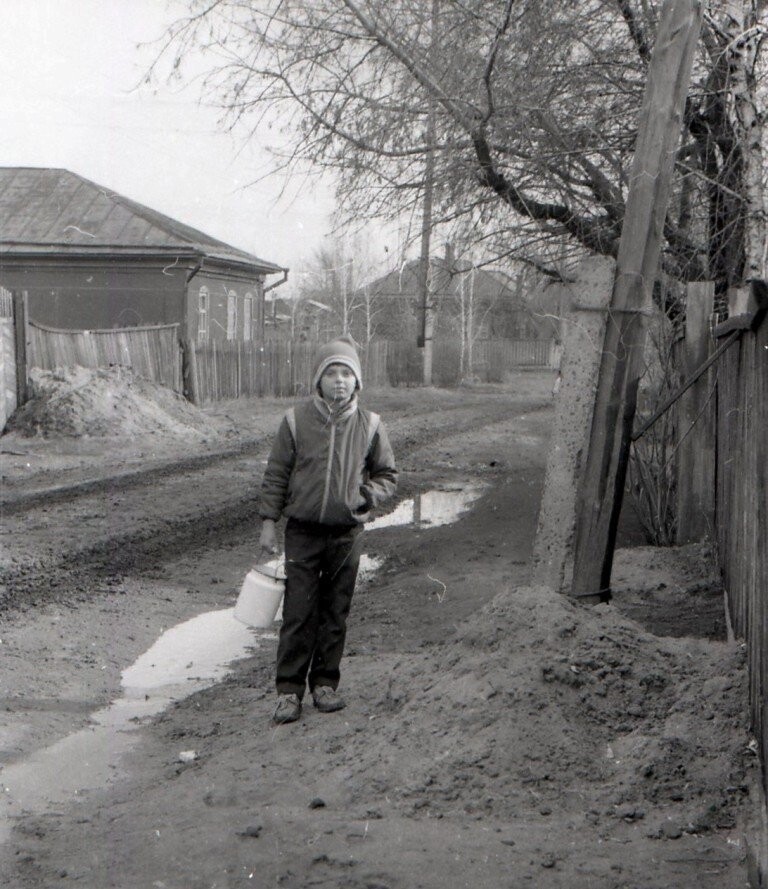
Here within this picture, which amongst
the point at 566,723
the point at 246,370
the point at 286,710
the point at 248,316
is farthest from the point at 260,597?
the point at 248,316

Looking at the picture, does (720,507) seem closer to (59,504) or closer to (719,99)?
(719,99)

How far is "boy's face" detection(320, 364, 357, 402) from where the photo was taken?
501 centimetres

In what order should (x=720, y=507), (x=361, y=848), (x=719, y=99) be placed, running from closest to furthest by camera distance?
(x=361, y=848) < (x=720, y=507) < (x=719, y=99)

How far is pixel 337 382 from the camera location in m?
5.00

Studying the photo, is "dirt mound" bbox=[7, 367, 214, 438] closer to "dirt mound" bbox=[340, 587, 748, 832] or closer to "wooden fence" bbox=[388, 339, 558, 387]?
"dirt mound" bbox=[340, 587, 748, 832]

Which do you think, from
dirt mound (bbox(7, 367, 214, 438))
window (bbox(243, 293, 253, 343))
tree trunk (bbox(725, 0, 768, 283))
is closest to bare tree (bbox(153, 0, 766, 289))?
tree trunk (bbox(725, 0, 768, 283))

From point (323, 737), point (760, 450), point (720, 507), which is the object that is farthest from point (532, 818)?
point (720, 507)

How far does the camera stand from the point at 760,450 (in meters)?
3.79

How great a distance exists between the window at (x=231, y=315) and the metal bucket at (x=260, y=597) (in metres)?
30.0

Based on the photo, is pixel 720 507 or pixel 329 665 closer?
pixel 329 665

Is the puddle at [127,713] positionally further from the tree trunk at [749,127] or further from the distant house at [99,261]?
the distant house at [99,261]

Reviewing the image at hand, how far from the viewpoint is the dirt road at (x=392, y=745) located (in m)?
3.50

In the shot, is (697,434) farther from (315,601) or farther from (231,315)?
(231,315)

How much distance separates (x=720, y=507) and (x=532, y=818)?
11.7ft
